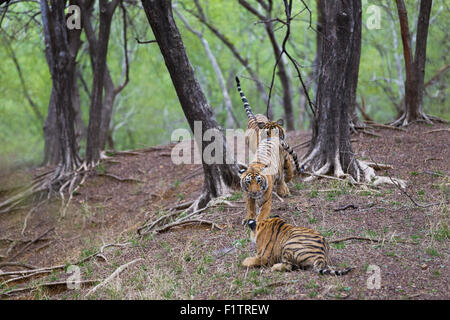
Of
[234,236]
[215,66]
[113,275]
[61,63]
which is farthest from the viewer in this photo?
[215,66]

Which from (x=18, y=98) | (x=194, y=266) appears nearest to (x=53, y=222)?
(x=194, y=266)

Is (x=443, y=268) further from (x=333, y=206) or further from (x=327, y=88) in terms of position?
(x=327, y=88)

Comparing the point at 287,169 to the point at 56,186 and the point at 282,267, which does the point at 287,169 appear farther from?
the point at 56,186

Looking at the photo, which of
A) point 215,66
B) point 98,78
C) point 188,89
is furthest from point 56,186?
point 215,66

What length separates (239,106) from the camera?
1097 inches

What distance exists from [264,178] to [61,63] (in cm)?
731

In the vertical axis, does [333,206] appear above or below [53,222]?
above

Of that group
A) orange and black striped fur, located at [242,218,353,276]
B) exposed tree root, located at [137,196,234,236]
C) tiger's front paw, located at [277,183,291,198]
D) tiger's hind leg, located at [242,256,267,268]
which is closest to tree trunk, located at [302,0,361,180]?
tiger's front paw, located at [277,183,291,198]

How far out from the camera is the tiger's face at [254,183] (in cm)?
587

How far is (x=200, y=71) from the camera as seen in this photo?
2167cm

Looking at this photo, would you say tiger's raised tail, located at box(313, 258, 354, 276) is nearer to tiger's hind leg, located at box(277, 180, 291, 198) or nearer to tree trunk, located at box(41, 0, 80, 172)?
tiger's hind leg, located at box(277, 180, 291, 198)

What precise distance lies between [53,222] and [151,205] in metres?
2.33

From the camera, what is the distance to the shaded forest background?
1958 cm

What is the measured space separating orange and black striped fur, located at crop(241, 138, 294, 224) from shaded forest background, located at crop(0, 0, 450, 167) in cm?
1009
